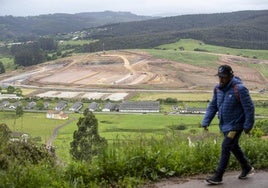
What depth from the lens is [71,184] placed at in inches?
211

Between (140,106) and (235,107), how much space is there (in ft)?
148

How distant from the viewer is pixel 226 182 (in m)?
5.91

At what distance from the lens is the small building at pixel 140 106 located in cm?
4862

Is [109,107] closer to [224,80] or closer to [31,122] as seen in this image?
[31,122]

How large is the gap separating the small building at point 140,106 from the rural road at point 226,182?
41435 mm

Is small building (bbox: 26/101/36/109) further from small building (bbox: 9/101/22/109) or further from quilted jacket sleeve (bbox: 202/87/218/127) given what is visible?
quilted jacket sleeve (bbox: 202/87/218/127)

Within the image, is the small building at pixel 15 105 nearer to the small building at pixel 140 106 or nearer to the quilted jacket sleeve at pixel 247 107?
the small building at pixel 140 106

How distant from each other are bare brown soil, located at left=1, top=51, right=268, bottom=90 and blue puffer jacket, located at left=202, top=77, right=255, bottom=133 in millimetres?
59466

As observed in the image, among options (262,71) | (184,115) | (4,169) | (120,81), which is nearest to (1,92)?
(120,81)

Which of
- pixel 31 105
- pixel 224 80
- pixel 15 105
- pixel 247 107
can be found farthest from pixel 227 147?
pixel 15 105

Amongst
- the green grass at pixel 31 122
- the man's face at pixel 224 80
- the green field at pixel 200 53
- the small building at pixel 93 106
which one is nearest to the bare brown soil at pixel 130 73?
the green field at pixel 200 53

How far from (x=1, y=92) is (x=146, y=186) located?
6035 cm

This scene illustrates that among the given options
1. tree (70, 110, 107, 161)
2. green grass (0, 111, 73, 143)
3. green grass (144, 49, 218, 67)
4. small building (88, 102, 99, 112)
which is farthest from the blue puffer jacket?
green grass (144, 49, 218, 67)

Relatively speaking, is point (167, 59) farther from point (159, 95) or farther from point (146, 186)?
point (146, 186)
